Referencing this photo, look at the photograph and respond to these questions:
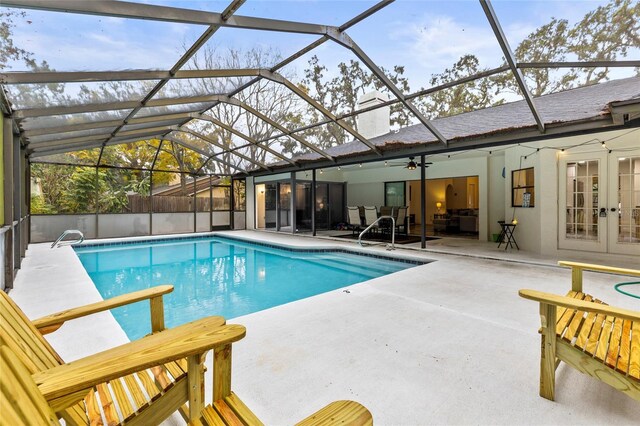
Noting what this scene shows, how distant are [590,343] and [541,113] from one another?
17.3 feet

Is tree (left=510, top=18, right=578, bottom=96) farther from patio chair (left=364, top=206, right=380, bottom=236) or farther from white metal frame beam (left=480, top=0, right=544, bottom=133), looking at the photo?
patio chair (left=364, top=206, right=380, bottom=236)

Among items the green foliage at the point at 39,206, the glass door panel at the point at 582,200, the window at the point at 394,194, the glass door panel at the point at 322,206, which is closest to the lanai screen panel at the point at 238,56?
the glass door panel at the point at 582,200

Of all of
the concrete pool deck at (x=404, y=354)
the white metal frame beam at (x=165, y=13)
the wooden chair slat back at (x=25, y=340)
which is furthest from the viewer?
the white metal frame beam at (x=165, y=13)

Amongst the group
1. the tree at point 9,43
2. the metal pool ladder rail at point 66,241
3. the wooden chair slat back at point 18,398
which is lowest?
the metal pool ladder rail at point 66,241

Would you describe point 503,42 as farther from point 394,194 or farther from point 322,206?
point 322,206

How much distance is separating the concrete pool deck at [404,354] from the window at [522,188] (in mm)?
3325

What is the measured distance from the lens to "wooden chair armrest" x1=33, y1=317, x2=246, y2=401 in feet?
3.22

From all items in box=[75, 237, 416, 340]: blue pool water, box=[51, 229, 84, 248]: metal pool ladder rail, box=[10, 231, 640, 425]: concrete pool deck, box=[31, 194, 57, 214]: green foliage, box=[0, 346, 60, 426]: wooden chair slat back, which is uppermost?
box=[31, 194, 57, 214]: green foliage

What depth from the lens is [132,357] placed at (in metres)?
1.14

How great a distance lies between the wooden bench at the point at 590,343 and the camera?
5.23ft

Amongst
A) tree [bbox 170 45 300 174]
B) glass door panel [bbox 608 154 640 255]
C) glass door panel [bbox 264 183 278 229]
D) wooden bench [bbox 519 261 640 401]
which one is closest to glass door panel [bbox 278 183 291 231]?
glass door panel [bbox 264 183 278 229]

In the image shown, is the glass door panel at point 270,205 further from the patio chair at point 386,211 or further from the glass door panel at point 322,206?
the patio chair at point 386,211

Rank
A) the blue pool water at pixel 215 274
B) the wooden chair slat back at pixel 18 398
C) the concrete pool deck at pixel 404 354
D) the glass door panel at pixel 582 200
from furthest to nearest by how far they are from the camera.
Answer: the glass door panel at pixel 582 200 < the blue pool water at pixel 215 274 < the concrete pool deck at pixel 404 354 < the wooden chair slat back at pixel 18 398

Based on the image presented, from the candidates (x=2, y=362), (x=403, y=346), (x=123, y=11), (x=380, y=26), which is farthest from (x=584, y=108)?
(x=2, y=362)
